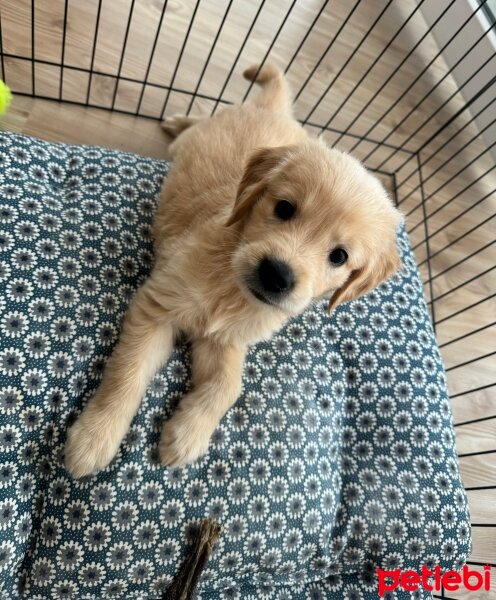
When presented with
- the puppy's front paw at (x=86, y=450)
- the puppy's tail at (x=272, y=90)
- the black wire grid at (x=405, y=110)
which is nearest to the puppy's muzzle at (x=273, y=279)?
the puppy's front paw at (x=86, y=450)

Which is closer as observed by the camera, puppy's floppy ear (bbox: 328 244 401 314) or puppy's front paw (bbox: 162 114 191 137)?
puppy's floppy ear (bbox: 328 244 401 314)

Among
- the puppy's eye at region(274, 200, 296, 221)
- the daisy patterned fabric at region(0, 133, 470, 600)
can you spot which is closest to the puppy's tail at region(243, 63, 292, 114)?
the daisy patterned fabric at region(0, 133, 470, 600)

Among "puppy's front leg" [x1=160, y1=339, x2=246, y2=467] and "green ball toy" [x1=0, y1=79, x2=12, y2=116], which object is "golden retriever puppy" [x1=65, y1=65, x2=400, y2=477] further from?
"green ball toy" [x1=0, y1=79, x2=12, y2=116]

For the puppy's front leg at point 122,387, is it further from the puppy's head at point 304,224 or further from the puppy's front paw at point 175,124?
the puppy's front paw at point 175,124

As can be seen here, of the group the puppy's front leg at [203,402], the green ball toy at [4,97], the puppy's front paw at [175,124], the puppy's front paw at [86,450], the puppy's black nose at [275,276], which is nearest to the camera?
the puppy's black nose at [275,276]

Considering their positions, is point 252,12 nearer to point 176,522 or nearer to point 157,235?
point 157,235
